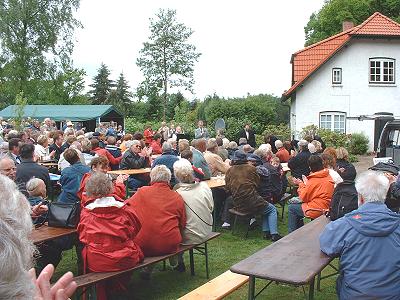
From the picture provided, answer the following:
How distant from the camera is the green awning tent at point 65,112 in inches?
1363

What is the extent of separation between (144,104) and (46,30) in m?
17.4

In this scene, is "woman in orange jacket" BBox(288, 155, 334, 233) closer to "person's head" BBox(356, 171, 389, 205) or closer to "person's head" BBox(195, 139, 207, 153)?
"person's head" BBox(356, 171, 389, 205)

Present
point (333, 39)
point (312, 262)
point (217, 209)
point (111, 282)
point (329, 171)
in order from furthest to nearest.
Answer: point (333, 39) → point (217, 209) → point (329, 171) → point (111, 282) → point (312, 262)

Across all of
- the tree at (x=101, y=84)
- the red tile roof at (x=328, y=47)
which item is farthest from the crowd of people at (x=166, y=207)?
the tree at (x=101, y=84)

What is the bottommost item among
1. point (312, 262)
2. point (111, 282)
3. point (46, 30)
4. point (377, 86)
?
point (111, 282)

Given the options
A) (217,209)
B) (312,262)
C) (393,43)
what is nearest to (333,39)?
(393,43)

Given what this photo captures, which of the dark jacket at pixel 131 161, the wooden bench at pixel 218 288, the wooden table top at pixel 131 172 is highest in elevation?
the dark jacket at pixel 131 161

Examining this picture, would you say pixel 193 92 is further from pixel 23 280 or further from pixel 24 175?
pixel 23 280

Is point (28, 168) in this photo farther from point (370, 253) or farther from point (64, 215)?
point (370, 253)

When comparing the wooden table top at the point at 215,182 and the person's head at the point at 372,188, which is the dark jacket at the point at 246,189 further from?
the person's head at the point at 372,188

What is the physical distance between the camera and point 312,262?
4.25m

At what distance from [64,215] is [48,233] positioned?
0.28 m

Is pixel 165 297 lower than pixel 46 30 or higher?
lower

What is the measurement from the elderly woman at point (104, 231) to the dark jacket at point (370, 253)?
2.02 meters
